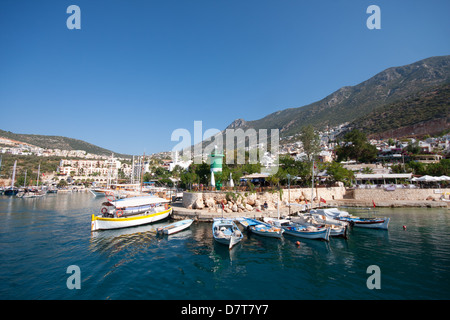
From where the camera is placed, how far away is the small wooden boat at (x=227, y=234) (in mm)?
12983

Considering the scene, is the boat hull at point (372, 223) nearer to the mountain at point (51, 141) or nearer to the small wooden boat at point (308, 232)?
the small wooden boat at point (308, 232)

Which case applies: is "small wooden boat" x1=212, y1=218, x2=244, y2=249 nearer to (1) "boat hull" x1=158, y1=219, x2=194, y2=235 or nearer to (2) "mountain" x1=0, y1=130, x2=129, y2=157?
(1) "boat hull" x1=158, y1=219, x2=194, y2=235

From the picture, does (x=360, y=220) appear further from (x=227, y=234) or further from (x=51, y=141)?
(x=51, y=141)

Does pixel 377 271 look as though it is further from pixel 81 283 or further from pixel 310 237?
pixel 81 283

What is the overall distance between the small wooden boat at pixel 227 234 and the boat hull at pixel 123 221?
27.6 feet

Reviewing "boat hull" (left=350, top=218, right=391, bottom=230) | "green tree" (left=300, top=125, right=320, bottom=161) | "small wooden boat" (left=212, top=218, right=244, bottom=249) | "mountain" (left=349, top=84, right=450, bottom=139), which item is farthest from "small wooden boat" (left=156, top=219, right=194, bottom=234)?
"mountain" (left=349, top=84, right=450, bottom=139)

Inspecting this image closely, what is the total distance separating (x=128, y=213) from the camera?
21312mm

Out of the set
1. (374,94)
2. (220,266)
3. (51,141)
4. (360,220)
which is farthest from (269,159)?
(51,141)

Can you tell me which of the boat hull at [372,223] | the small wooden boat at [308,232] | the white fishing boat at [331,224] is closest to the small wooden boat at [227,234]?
the small wooden boat at [308,232]

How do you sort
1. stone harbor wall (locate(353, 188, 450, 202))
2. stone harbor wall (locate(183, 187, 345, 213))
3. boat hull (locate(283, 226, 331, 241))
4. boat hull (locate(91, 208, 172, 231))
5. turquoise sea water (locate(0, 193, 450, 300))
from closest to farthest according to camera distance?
turquoise sea water (locate(0, 193, 450, 300)) < boat hull (locate(283, 226, 331, 241)) < boat hull (locate(91, 208, 172, 231)) < stone harbor wall (locate(183, 187, 345, 213)) < stone harbor wall (locate(353, 188, 450, 202))

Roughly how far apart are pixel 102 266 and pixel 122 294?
3.50 meters

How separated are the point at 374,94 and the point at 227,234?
5240 inches

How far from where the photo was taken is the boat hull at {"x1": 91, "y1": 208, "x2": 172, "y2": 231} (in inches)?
689
